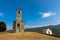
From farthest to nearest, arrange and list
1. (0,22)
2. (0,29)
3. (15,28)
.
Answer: (0,22), (0,29), (15,28)

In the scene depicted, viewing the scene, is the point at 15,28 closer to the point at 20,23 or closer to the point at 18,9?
the point at 20,23

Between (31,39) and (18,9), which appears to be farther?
(18,9)

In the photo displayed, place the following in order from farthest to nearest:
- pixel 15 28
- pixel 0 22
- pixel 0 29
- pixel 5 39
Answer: pixel 0 22
pixel 0 29
pixel 15 28
pixel 5 39

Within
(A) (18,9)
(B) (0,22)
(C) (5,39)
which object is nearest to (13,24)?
(A) (18,9)

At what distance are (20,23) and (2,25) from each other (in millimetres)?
10849

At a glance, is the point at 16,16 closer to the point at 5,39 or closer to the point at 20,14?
the point at 20,14

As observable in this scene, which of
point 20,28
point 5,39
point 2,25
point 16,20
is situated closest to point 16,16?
point 16,20

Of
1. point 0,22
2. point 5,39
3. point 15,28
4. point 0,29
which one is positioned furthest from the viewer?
point 0,22

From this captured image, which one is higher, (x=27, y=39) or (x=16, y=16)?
(x=16, y=16)

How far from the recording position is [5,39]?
3003cm

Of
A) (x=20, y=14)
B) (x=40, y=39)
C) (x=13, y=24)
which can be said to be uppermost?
(x=20, y=14)

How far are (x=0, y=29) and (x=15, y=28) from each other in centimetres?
939

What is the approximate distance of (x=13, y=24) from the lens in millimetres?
48688

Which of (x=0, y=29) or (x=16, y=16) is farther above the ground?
(x=16, y=16)
